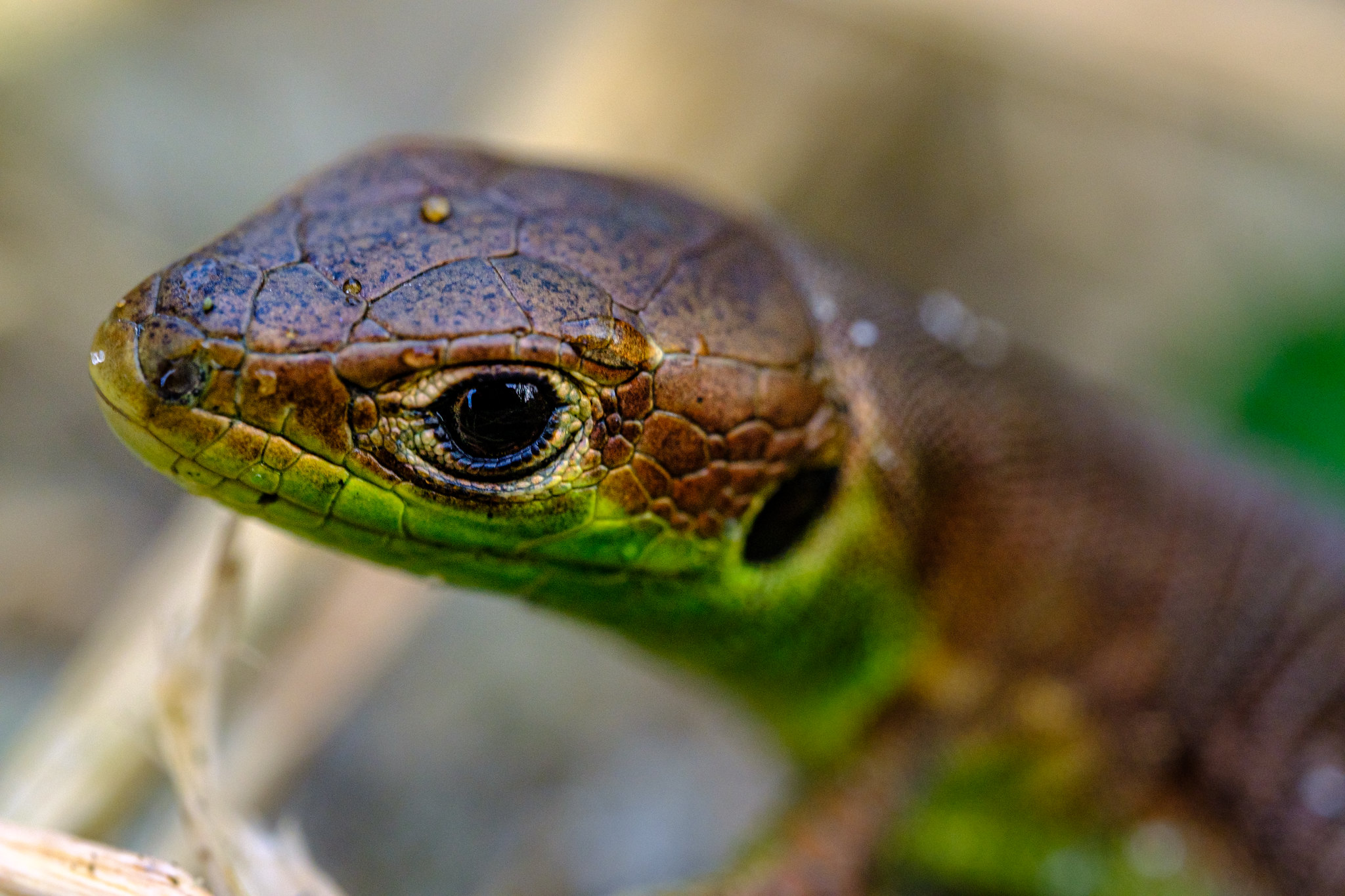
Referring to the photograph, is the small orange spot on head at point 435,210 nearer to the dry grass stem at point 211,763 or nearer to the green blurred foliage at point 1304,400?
the dry grass stem at point 211,763

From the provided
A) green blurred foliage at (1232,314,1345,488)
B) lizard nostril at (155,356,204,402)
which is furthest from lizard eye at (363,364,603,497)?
green blurred foliage at (1232,314,1345,488)

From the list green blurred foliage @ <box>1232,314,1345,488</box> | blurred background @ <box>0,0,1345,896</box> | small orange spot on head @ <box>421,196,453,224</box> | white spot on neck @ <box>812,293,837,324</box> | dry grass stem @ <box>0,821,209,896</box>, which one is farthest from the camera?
green blurred foliage @ <box>1232,314,1345,488</box>

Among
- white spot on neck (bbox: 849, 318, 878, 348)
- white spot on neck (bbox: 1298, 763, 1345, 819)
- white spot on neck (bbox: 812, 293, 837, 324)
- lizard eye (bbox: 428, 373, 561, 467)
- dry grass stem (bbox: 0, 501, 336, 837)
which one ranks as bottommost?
dry grass stem (bbox: 0, 501, 336, 837)

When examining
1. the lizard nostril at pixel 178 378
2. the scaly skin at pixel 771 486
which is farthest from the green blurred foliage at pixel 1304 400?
the lizard nostril at pixel 178 378

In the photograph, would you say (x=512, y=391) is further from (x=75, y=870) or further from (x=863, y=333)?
(x=75, y=870)

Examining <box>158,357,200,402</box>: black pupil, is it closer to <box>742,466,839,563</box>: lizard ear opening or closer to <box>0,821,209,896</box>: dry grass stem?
<box>0,821,209,896</box>: dry grass stem

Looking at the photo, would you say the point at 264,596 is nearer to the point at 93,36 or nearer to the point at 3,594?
the point at 3,594

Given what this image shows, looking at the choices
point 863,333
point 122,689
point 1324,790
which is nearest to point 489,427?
point 863,333
